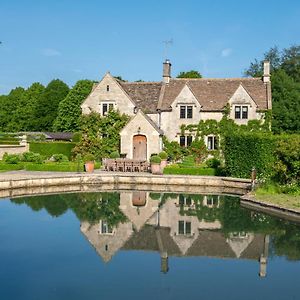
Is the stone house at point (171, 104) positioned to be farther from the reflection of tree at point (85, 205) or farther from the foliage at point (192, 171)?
the reflection of tree at point (85, 205)

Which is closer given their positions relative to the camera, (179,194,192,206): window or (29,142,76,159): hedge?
(179,194,192,206): window

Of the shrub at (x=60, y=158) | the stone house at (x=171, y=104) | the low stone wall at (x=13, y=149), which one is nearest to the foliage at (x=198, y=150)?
the stone house at (x=171, y=104)

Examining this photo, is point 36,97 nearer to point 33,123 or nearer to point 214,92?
→ point 33,123

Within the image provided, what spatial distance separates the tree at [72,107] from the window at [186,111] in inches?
1374

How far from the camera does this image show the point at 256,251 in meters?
14.1

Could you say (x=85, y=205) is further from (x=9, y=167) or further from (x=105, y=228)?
(x=9, y=167)

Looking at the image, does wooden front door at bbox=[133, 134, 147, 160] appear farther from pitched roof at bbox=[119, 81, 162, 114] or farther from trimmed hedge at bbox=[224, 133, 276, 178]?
trimmed hedge at bbox=[224, 133, 276, 178]

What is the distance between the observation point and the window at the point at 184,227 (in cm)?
1658

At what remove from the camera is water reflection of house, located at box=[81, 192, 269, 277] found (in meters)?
13.8

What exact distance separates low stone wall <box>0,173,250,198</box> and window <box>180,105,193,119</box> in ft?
32.8

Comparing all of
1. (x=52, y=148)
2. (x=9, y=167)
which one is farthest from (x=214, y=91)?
(x=9, y=167)

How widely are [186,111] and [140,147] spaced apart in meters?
5.20

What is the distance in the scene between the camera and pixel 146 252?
1385 cm

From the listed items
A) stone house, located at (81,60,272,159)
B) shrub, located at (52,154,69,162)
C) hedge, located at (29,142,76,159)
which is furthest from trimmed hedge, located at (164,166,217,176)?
hedge, located at (29,142,76,159)
